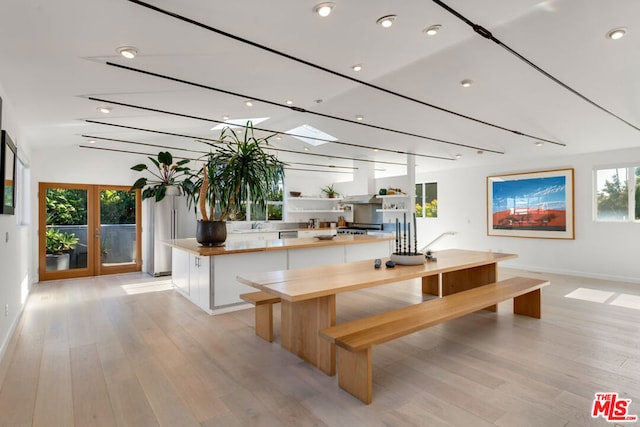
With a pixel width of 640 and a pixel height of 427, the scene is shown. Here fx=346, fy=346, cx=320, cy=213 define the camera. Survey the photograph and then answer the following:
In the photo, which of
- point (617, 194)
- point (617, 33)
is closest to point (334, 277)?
point (617, 33)

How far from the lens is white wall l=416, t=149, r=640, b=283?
6023mm

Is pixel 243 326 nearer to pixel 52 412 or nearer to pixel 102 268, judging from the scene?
pixel 52 412

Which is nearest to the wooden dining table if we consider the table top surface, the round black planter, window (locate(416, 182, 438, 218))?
the table top surface

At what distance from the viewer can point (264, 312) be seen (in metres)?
3.34

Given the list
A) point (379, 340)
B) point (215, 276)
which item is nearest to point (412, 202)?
point (215, 276)

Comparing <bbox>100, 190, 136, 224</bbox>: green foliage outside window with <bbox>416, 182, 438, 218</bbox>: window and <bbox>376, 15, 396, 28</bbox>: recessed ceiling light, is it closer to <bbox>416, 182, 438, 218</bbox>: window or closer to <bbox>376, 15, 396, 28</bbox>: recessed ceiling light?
<bbox>376, 15, 396, 28</bbox>: recessed ceiling light

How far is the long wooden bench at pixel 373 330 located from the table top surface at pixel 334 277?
268 mm

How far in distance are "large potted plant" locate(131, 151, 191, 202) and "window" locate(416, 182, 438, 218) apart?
5.98 metres

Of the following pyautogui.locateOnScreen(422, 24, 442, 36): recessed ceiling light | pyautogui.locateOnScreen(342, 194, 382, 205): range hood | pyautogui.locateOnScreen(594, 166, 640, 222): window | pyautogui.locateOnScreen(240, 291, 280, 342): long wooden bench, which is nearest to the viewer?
pyautogui.locateOnScreen(422, 24, 442, 36): recessed ceiling light

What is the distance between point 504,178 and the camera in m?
7.60

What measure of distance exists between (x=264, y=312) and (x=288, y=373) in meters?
0.80

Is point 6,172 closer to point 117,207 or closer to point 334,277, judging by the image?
point 334,277

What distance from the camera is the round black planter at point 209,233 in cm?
441

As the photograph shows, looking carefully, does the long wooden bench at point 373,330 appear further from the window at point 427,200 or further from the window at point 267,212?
the window at point 267,212
